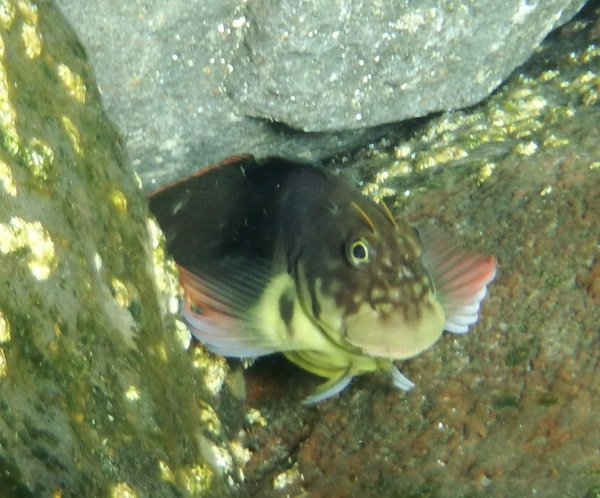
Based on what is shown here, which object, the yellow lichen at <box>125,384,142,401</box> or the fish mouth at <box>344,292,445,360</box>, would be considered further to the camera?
the fish mouth at <box>344,292,445,360</box>

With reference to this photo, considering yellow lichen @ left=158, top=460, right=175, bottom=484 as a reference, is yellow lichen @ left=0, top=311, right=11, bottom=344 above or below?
above

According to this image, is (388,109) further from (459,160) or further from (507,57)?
(507,57)

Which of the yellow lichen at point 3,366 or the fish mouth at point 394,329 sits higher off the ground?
the fish mouth at point 394,329

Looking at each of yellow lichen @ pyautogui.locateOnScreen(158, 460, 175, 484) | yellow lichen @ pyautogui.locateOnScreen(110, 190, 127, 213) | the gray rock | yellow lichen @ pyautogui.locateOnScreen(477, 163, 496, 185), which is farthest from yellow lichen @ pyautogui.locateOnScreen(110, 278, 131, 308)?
yellow lichen @ pyautogui.locateOnScreen(477, 163, 496, 185)

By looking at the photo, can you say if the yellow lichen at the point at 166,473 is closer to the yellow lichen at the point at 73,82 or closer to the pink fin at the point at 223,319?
the pink fin at the point at 223,319

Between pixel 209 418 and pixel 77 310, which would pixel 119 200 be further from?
pixel 209 418

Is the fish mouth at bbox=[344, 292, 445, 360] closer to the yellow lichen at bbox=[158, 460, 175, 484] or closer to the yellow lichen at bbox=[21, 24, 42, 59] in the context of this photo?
the yellow lichen at bbox=[158, 460, 175, 484]

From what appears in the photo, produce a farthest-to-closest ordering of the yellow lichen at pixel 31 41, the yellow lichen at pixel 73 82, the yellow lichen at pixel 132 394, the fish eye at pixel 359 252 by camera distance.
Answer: the fish eye at pixel 359 252 < the yellow lichen at pixel 73 82 < the yellow lichen at pixel 31 41 < the yellow lichen at pixel 132 394

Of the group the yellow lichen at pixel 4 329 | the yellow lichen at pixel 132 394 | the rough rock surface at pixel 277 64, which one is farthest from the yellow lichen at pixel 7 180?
the rough rock surface at pixel 277 64
